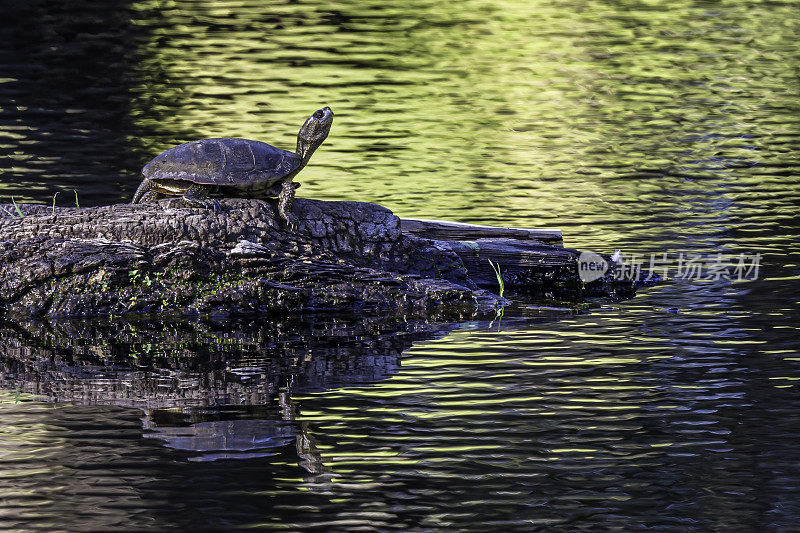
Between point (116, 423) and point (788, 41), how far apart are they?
31751 mm

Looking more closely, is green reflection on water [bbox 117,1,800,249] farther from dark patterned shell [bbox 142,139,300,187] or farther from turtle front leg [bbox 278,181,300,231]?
dark patterned shell [bbox 142,139,300,187]

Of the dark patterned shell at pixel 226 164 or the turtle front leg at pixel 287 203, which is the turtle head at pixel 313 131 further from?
the turtle front leg at pixel 287 203

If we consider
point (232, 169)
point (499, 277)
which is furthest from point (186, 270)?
point (499, 277)

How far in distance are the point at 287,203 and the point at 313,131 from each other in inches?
30.1

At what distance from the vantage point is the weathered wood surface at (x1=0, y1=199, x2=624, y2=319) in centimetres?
1133

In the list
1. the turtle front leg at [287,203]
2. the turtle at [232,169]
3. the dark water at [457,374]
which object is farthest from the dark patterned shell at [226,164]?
the dark water at [457,374]

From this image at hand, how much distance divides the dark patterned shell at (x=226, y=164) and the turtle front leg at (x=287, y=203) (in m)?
0.15

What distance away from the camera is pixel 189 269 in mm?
11383

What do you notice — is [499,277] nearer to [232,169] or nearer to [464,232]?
[464,232]

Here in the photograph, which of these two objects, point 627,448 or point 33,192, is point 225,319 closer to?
point 627,448

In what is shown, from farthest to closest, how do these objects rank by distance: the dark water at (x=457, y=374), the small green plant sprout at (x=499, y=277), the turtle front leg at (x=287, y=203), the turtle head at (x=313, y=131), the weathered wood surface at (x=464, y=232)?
the weathered wood surface at (x=464, y=232), the small green plant sprout at (x=499, y=277), the turtle head at (x=313, y=131), the turtle front leg at (x=287, y=203), the dark water at (x=457, y=374)

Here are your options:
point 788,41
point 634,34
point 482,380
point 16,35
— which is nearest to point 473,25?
point 634,34

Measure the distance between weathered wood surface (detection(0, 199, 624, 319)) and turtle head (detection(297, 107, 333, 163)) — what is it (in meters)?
0.59

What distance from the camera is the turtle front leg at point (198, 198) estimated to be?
11.6 metres
